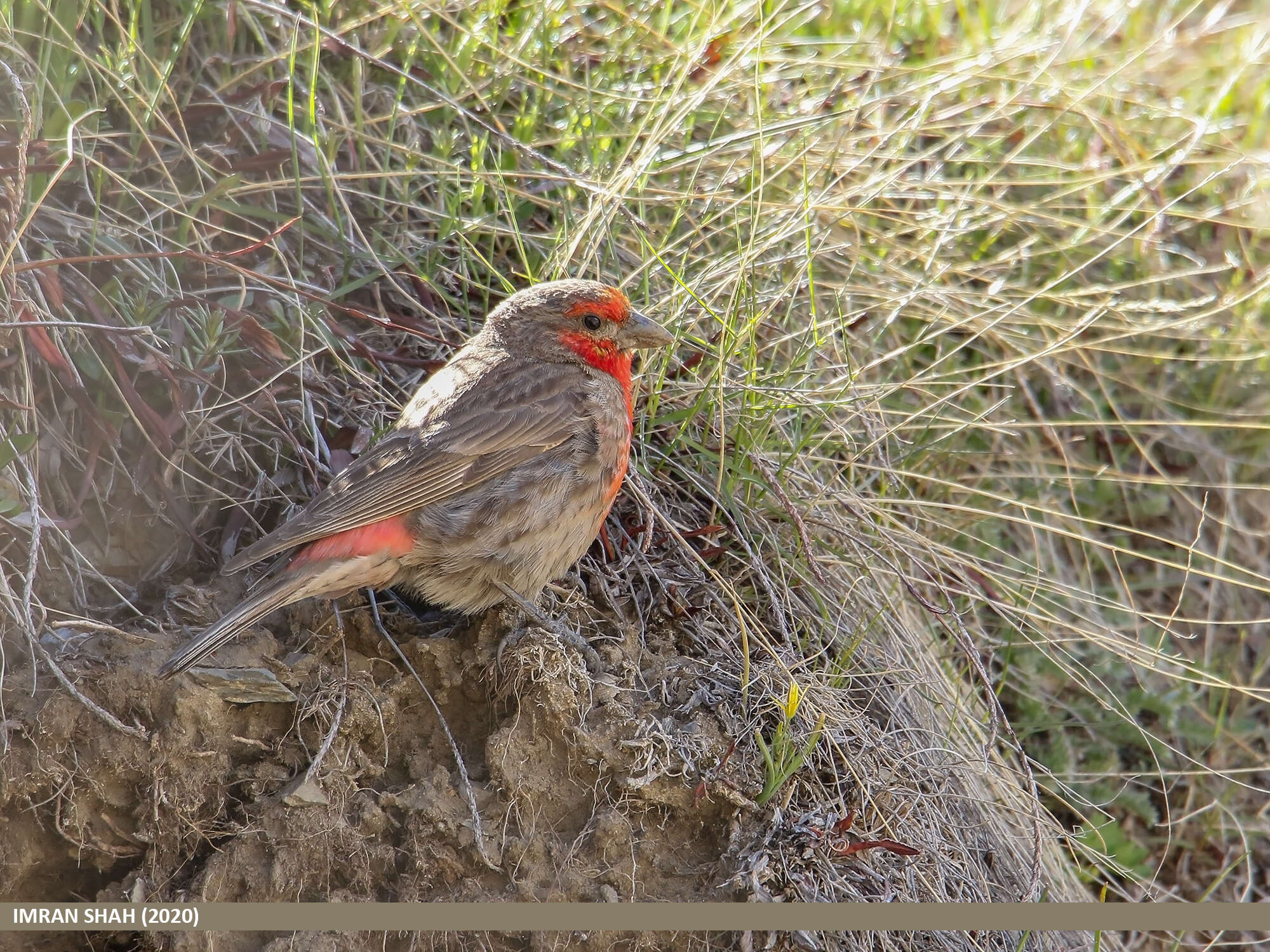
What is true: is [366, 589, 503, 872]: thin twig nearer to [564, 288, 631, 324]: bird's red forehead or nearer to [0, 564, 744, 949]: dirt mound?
[0, 564, 744, 949]: dirt mound

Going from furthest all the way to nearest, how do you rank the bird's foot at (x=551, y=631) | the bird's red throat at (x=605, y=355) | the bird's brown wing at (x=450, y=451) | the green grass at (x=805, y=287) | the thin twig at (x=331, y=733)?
the bird's red throat at (x=605, y=355) → the green grass at (x=805, y=287) → the bird's foot at (x=551, y=631) → the bird's brown wing at (x=450, y=451) → the thin twig at (x=331, y=733)

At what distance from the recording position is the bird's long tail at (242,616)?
9.76 feet

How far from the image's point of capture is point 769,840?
3.13 m

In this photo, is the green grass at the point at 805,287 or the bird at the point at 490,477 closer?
the bird at the point at 490,477

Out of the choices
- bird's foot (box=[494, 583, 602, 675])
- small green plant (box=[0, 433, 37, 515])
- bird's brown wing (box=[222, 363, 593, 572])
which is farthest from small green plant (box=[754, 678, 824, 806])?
small green plant (box=[0, 433, 37, 515])

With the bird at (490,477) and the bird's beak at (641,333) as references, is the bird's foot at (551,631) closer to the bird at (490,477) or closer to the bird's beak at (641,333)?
the bird at (490,477)

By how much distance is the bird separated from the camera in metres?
3.22

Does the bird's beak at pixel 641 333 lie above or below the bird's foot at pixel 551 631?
above

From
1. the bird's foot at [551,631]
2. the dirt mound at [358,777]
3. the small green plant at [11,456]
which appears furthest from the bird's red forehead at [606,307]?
the small green plant at [11,456]

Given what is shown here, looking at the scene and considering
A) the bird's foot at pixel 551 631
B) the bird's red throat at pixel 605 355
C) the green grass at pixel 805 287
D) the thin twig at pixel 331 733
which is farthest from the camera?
the bird's red throat at pixel 605 355

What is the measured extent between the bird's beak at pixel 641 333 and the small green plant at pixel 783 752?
3.89 ft

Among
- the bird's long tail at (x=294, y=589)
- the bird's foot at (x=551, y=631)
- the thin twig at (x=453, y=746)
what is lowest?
the thin twig at (x=453, y=746)

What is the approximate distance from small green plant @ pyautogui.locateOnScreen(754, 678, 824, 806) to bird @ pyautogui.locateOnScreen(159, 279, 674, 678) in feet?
2.49

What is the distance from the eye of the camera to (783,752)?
315cm
